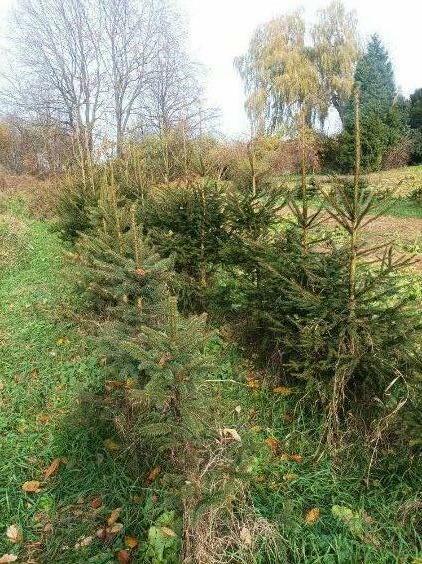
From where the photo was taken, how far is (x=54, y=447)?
3.15m

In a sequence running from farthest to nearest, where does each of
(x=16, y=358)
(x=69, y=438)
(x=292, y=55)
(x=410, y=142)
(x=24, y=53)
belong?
→ (x=24, y=53), (x=292, y=55), (x=410, y=142), (x=16, y=358), (x=69, y=438)

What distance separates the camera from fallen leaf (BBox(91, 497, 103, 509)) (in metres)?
2.65

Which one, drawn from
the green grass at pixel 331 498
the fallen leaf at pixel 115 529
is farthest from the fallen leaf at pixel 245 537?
the fallen leaf at pixel 115 529

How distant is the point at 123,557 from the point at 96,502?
0.45 meters

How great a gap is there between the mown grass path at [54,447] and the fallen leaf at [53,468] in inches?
1.5

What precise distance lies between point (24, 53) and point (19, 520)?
30.1m

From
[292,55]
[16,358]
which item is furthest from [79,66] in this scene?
[16,358]

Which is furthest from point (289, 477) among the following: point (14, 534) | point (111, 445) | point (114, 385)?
point (14, 534)

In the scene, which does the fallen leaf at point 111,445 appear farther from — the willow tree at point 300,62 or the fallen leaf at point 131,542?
the willow tree at point 300,62

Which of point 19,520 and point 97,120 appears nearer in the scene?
point 19,520

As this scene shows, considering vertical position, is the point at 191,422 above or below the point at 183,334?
below

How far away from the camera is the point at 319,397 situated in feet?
10.7

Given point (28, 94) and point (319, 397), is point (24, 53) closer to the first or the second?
point (28, 94)

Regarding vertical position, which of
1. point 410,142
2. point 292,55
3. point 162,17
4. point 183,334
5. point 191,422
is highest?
point 162,17
